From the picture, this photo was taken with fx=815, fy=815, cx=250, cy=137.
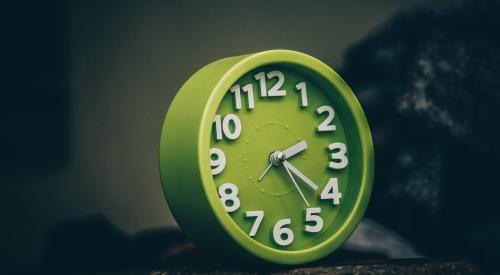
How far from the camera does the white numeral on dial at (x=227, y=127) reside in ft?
7.05

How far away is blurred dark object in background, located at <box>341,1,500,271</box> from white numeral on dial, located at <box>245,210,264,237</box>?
0.88 metres

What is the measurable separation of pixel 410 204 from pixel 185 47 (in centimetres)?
99

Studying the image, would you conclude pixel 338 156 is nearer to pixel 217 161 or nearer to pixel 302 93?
Answer: pixel 302 93

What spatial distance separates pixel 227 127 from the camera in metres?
2.16

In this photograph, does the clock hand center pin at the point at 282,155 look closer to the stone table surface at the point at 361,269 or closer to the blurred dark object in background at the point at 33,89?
the stone table surface at the point at 361,269

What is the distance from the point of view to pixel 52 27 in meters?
2.89

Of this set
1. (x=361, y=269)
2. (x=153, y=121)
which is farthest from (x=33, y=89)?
(x=361, y=269)

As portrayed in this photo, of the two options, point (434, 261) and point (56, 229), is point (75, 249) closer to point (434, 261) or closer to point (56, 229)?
point (56, 229)

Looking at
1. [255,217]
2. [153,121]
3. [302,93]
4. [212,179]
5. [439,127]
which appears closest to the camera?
[212,179]

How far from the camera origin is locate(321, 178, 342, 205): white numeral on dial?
2.29 meters

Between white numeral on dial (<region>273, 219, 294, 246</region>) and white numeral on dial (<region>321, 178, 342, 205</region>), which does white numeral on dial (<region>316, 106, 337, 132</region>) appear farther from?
white numeral on dial (<region>273, 219, 294, 246</region>)

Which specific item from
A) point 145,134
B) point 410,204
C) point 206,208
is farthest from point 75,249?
point 410,204

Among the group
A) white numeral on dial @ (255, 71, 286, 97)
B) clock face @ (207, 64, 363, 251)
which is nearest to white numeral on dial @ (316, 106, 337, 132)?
clock face @ (207, 64, 363, 251)

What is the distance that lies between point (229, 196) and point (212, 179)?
95 millimetres
